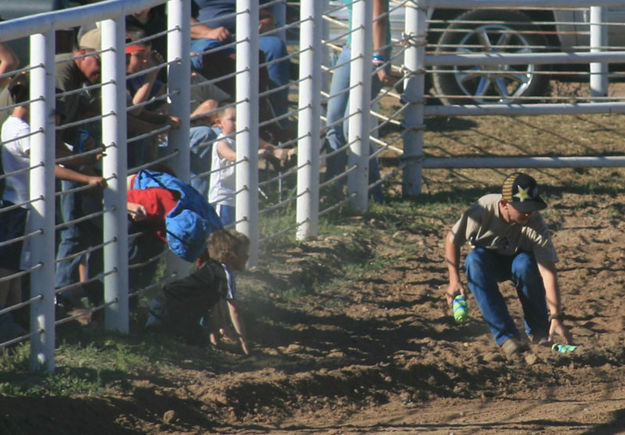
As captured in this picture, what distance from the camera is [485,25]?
1187 cm

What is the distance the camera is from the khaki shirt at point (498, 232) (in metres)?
7.09

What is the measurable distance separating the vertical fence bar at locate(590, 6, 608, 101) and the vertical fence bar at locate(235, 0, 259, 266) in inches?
152

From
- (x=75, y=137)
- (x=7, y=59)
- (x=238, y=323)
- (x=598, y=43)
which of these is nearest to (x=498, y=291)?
(x=238, y=323)

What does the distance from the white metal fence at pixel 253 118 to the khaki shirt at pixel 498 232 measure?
168cm

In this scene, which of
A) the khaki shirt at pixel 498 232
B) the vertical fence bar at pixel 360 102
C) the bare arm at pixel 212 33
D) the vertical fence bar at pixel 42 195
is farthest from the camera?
the vertical fence bar at pixel 360 102

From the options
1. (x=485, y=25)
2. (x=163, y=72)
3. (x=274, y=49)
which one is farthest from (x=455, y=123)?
(x=163, y=72)

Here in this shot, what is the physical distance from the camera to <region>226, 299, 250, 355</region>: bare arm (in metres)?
6.92

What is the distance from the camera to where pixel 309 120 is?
8930 mm

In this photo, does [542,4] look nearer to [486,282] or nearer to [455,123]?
[455,123]

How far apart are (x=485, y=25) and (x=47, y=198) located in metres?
6.73

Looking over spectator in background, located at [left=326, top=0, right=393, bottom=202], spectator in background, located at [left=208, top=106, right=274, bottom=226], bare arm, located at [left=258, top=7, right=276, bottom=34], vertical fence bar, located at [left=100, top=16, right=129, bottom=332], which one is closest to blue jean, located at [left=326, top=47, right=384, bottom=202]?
spectator in background, located at [left=326, top=0, right=393, bottom=202]

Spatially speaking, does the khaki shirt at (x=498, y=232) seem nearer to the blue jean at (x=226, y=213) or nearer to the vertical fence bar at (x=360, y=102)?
the blue jean at (x=226, y=213)

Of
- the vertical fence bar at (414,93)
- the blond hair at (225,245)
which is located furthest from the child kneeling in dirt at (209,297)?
the vertical fence bar at (414,93)

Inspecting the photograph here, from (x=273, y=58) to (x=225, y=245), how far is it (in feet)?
10.2
